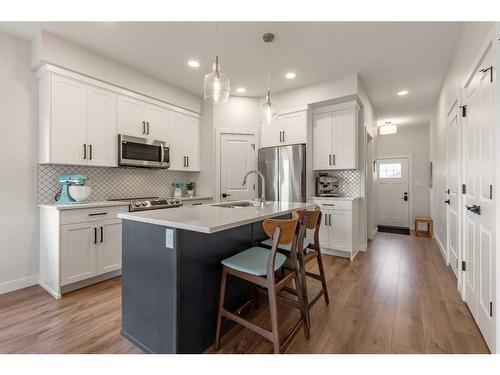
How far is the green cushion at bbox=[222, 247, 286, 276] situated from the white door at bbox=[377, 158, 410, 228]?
590 centimetres

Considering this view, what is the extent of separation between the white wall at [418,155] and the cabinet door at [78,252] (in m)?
6.86

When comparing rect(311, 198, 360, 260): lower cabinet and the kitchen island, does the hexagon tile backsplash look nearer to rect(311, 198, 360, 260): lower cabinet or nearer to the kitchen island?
the kitchen island

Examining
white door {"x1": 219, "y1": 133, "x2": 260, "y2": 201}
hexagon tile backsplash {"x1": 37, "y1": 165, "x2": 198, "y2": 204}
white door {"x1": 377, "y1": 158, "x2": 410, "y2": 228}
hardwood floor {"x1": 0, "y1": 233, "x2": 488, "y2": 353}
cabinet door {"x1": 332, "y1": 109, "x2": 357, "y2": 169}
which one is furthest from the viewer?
white door {"x1": 377, "y1": 158, "x2": 410, "y2": 228}

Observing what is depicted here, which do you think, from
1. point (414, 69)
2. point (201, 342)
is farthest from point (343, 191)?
point (201, 342)

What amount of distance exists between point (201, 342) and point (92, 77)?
3115mm

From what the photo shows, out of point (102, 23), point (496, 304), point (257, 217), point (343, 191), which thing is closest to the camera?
point (496, 304)

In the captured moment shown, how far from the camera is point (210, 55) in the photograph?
120 inches

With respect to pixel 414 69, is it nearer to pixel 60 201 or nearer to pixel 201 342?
pixel 201 342

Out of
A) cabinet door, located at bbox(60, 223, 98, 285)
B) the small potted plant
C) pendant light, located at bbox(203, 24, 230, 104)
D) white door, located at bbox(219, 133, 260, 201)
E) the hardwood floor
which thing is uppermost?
pendant light, located at bbox(203, 24, 230, 104)

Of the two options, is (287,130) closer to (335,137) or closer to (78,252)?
(335,137)

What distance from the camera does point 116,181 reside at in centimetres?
347

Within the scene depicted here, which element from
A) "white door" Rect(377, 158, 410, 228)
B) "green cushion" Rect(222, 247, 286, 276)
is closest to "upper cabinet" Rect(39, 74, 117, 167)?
"green cushion" Rect(222, 247, 286, 276)

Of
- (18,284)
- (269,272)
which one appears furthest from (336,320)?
(18,284)

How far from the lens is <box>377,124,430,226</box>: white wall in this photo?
20.3ft
